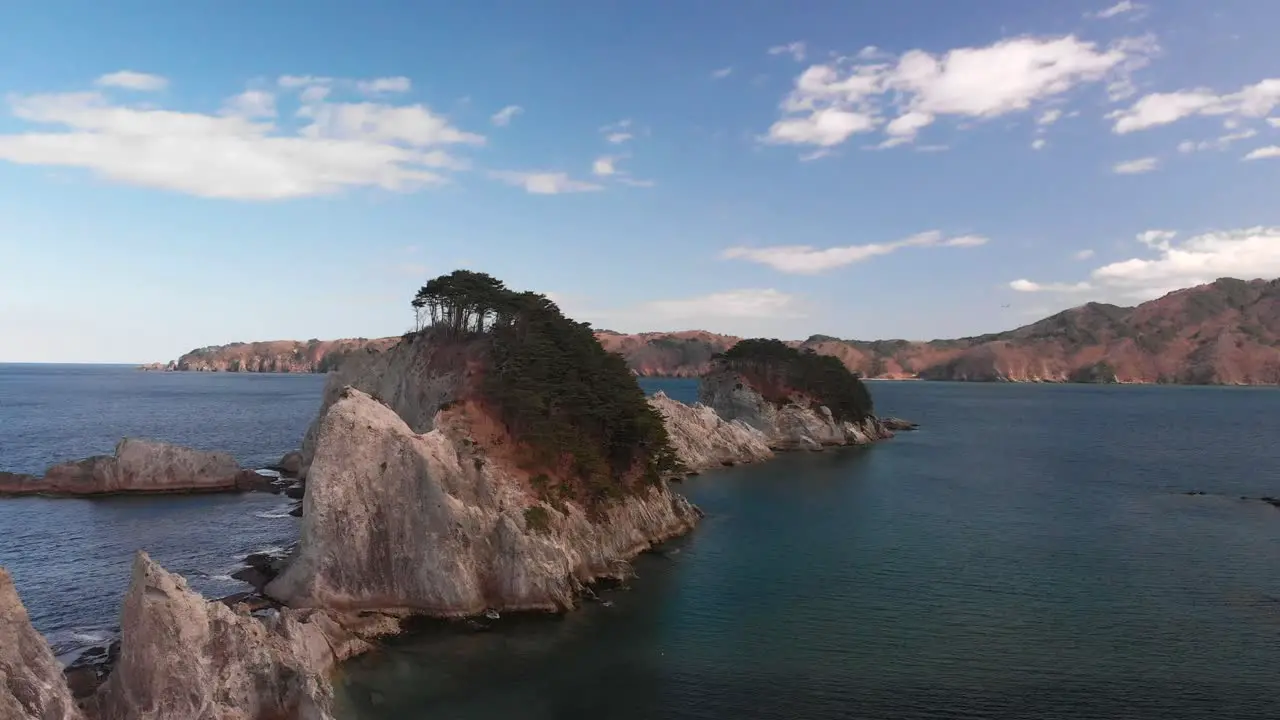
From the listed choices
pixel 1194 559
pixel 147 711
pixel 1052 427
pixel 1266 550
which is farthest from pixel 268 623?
pixel 1052 427

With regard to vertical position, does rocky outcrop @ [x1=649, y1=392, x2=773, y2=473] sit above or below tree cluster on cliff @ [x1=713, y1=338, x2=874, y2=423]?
below

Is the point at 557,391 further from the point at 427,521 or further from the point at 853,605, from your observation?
the point at 853,605

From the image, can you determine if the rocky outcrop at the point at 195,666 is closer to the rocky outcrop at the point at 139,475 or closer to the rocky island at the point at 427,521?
the rocky island at the point at 427,521

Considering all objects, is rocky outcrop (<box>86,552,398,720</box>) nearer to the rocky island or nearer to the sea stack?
the rocky island

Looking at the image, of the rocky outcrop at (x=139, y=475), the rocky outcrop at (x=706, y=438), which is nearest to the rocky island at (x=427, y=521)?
the rocky outcrop at (x=139, y=475)

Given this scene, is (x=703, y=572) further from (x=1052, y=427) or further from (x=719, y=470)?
(x=1052, y=427)

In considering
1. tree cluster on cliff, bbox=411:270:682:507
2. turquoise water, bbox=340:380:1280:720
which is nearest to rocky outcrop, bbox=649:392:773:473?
turquoise water, bbox=340:380:1280:720

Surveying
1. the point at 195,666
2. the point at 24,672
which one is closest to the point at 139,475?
the point at 195,666
